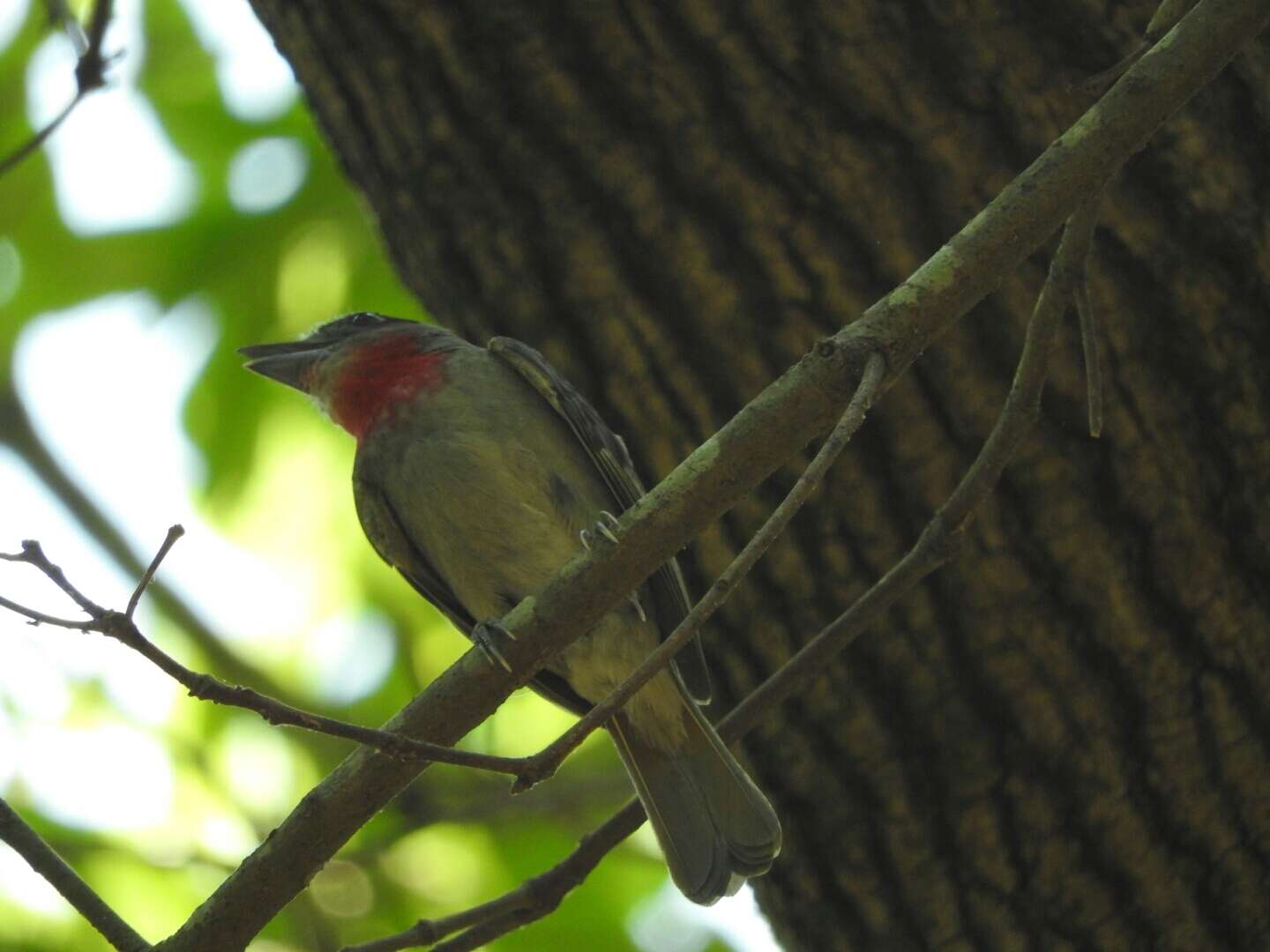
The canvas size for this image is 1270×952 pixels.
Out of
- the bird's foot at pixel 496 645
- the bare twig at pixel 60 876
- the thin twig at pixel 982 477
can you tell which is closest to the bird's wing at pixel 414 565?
the thin twig at pixel 982 477

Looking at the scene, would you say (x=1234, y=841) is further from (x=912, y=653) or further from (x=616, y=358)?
(x=616, y=358)

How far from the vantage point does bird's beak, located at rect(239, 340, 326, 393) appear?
466 cm

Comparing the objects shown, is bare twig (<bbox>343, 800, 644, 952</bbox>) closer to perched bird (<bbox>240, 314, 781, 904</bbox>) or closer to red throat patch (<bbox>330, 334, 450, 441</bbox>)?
perched bird (<bbox>240, 314, 781, 904</bbox>)

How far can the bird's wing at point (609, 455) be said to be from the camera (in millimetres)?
3508

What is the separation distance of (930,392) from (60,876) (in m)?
1.94

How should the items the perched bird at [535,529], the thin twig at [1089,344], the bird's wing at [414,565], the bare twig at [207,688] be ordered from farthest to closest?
the bird's wing at [414,565] → the perched bird at [535,529] → the thin twig at [1089,344] → the bare twig at [207,688]

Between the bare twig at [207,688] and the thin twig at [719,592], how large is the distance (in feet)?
0.16

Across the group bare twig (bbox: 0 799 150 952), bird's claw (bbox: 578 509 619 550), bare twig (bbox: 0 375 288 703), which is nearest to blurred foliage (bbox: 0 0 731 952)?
bare twig (bbox: 0 375 288 703)

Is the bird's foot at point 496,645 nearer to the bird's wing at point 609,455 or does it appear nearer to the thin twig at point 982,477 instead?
the thin twig at point 982,477

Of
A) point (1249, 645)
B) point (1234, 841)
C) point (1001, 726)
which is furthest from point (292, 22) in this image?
point (1234, 841)

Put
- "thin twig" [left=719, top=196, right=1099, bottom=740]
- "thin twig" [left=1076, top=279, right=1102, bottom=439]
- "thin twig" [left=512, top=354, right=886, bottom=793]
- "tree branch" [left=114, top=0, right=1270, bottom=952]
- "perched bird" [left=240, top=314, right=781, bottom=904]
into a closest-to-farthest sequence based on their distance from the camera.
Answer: "thin twig" [left=512, top=354, right=886, bottom=793], "tree branch" [left=114, top=0, right=1270, bottom=952], "thin twig" [left=719, top=196, right=1099, bottom=740], "thin twig" [left=1076, top=279, right=1102, bottom=439], "perched bird" [left=240, top=314, right=781, bottom=904]

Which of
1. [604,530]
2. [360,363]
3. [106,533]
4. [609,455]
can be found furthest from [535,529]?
[106,533]

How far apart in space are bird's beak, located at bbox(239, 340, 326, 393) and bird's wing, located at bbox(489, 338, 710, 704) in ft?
3.50

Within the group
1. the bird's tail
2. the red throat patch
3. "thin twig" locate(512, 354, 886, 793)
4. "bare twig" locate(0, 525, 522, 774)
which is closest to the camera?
"bare twig" locate(0, 525, 522, 774)
